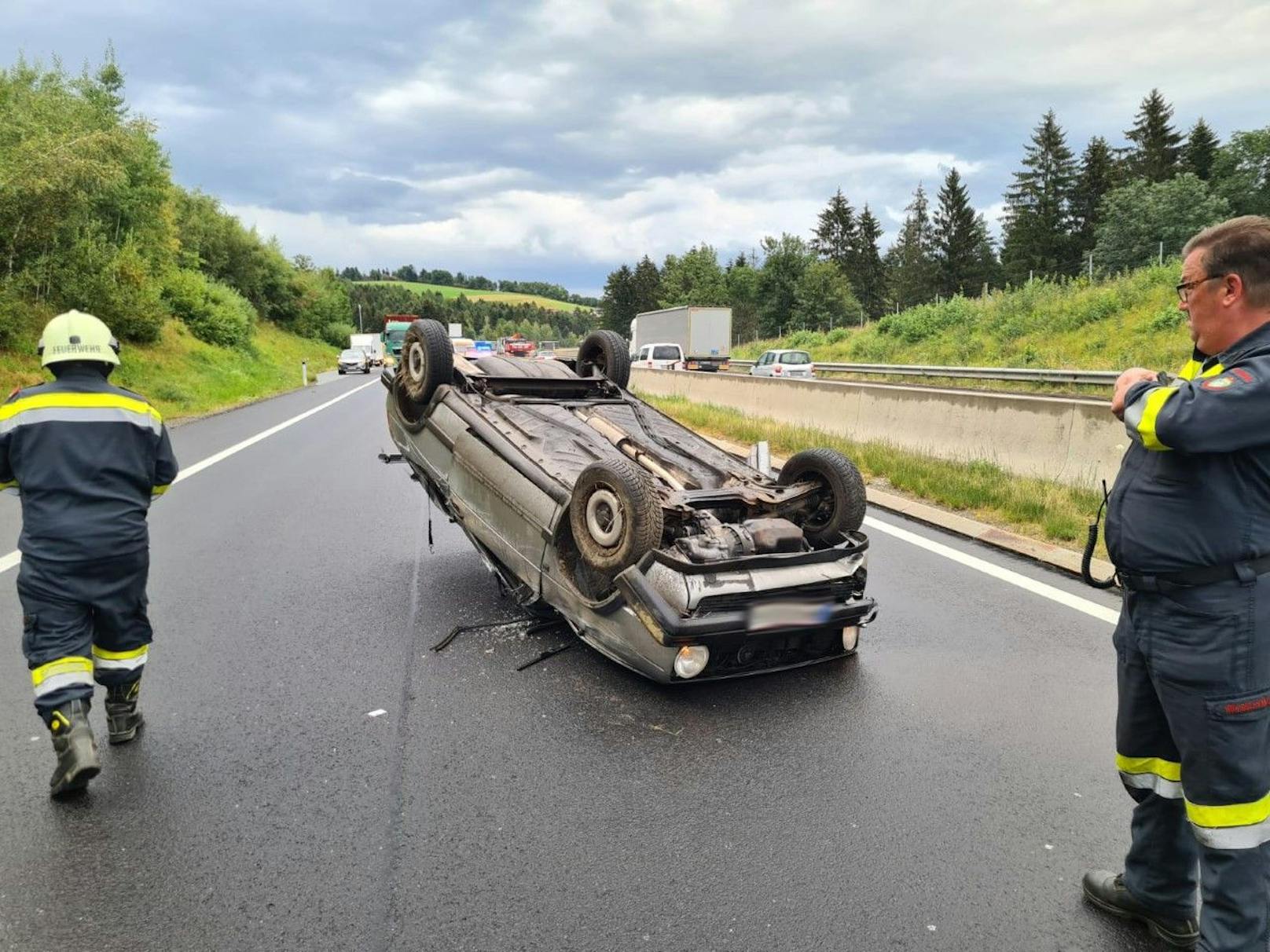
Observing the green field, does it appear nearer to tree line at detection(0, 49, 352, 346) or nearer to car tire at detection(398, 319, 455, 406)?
tree line at detection(0, 49, 352, 346)

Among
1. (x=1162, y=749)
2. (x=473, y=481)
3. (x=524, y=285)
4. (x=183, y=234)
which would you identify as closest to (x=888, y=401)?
(x=473, y=481)

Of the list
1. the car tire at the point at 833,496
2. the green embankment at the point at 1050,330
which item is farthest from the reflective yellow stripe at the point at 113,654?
the green embankment at the point at 1050,330

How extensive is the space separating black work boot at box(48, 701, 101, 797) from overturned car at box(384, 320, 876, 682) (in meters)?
2.09

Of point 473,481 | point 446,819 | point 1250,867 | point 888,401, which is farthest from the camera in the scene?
point 888,401

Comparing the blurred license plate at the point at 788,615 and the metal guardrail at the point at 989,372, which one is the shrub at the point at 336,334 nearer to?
the metal guardrail at the point at 989,372

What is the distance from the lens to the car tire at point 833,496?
4582mm

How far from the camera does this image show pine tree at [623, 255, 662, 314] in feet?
352

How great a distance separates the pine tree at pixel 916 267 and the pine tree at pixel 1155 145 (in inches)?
674

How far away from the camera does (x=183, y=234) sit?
1939 inches

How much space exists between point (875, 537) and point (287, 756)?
5183 mm

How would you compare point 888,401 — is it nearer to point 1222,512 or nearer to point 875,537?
point 875,537

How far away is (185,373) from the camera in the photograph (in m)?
27.7

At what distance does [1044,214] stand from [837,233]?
2474 cm

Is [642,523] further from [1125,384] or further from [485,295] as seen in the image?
[485,295]
